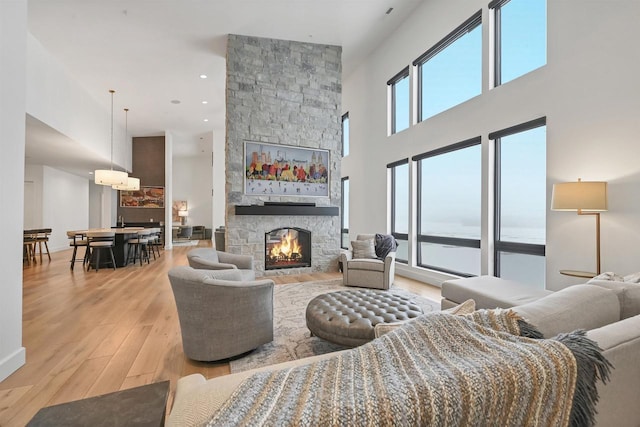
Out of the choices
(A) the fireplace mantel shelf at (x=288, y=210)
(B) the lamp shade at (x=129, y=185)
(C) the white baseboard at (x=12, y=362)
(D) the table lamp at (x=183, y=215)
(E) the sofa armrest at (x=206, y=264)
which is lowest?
(C) the white baseboard at (x=12, y=362)

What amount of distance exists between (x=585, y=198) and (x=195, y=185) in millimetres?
14178

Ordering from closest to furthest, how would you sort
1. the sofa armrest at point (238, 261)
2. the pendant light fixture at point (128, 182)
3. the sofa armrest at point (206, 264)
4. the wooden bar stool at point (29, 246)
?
the sofa armrest at point (206, 264) → the sofa armrest at point (238, 261) → the wooden bar stool at point (29, 246) → the pendant light fixture at point (128, 182)

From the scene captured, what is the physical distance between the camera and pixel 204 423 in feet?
2.31

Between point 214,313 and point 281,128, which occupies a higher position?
point 281,128

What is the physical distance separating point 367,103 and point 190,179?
10.1 m

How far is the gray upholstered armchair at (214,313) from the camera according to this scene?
2.22 metres

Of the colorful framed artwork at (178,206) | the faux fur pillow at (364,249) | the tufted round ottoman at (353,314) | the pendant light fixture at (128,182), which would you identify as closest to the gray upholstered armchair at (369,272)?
the faux fur pillow at (364,249)

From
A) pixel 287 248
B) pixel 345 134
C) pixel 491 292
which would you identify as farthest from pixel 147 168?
pixel 491 292

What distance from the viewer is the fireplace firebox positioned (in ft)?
18.6

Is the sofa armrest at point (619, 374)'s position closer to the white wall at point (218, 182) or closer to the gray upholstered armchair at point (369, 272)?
the gray upholstered armchair at point (369, 272)

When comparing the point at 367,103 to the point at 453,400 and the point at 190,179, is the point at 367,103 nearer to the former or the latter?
the point at 453,400

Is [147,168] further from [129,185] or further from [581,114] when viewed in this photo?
[581,114]

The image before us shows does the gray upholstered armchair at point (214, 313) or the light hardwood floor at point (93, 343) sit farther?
the gray upholstered armchair at point (214, 313)

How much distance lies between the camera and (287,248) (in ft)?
19.1
